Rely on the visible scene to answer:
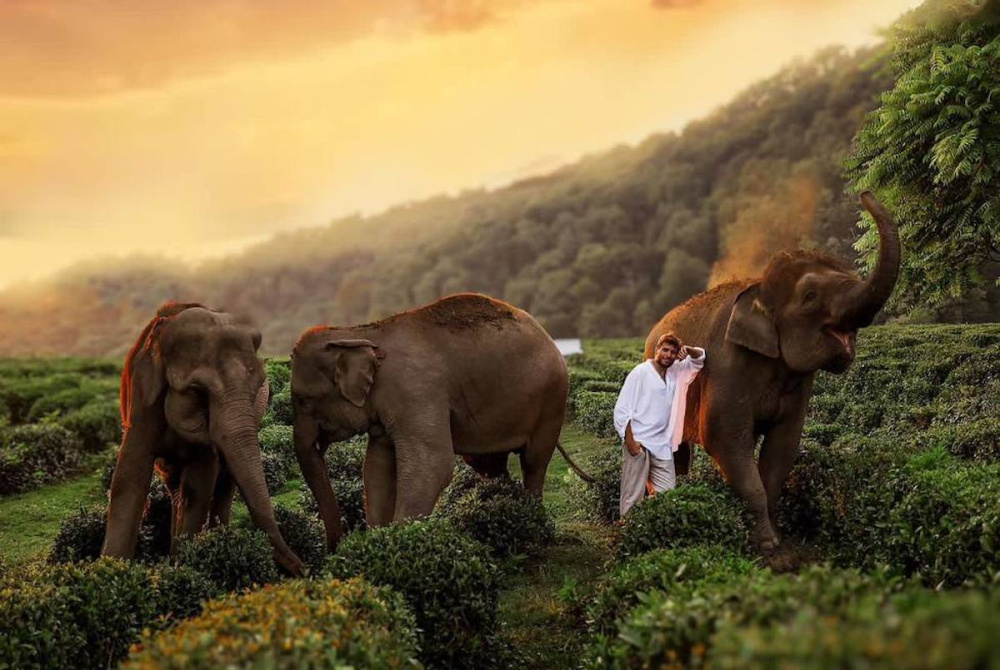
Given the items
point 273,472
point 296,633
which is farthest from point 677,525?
point 273,472

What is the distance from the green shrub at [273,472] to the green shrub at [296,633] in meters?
8.46

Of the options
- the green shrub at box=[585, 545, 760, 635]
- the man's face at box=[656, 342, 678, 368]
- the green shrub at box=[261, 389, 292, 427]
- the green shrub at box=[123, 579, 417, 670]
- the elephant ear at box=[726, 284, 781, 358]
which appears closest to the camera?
the green shrub at box=[123, 579, 417, 670]

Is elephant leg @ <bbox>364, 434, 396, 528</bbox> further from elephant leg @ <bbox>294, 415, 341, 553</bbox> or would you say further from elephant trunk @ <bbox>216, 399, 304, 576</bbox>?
elephant trunk @ <bbox>216, 399, 304, 576</bbox>

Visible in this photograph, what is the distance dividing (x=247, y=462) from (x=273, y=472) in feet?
21.0

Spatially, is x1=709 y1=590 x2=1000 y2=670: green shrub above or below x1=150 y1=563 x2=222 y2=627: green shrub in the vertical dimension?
above

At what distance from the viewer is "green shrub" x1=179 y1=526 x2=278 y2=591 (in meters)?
7.34

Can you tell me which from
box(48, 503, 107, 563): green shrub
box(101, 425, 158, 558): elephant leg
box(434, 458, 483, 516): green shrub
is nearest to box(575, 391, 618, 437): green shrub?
box(434, 458, 483, 516): green shrub

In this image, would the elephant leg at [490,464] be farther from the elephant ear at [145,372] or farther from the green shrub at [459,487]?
the elephant ear at [145,372]

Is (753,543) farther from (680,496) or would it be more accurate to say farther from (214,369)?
(214,369)

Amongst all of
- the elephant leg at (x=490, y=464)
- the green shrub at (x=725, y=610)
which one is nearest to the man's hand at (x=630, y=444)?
the elephant leg at (x=490, y=464)

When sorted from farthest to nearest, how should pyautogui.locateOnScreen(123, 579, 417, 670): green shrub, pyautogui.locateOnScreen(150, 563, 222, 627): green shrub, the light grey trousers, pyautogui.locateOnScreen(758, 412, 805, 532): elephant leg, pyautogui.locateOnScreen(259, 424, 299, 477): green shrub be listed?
pyautogui.locateOnScreen(259, 424, 299, 477): green shrub → pyautogui.locateOnScreen(758, 412, 805, 532): elephant leg → the light grey trousers → pyautogui.locateOnScreen(150, 563, 222, 627): green shrub → pyautogui.locateOnScreen(123, 579, 417, 670): green shrub

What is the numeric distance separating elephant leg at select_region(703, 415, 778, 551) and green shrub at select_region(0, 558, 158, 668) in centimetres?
534

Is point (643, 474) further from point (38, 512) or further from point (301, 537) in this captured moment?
point (38, 512)

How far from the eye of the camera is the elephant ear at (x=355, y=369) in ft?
28.3
